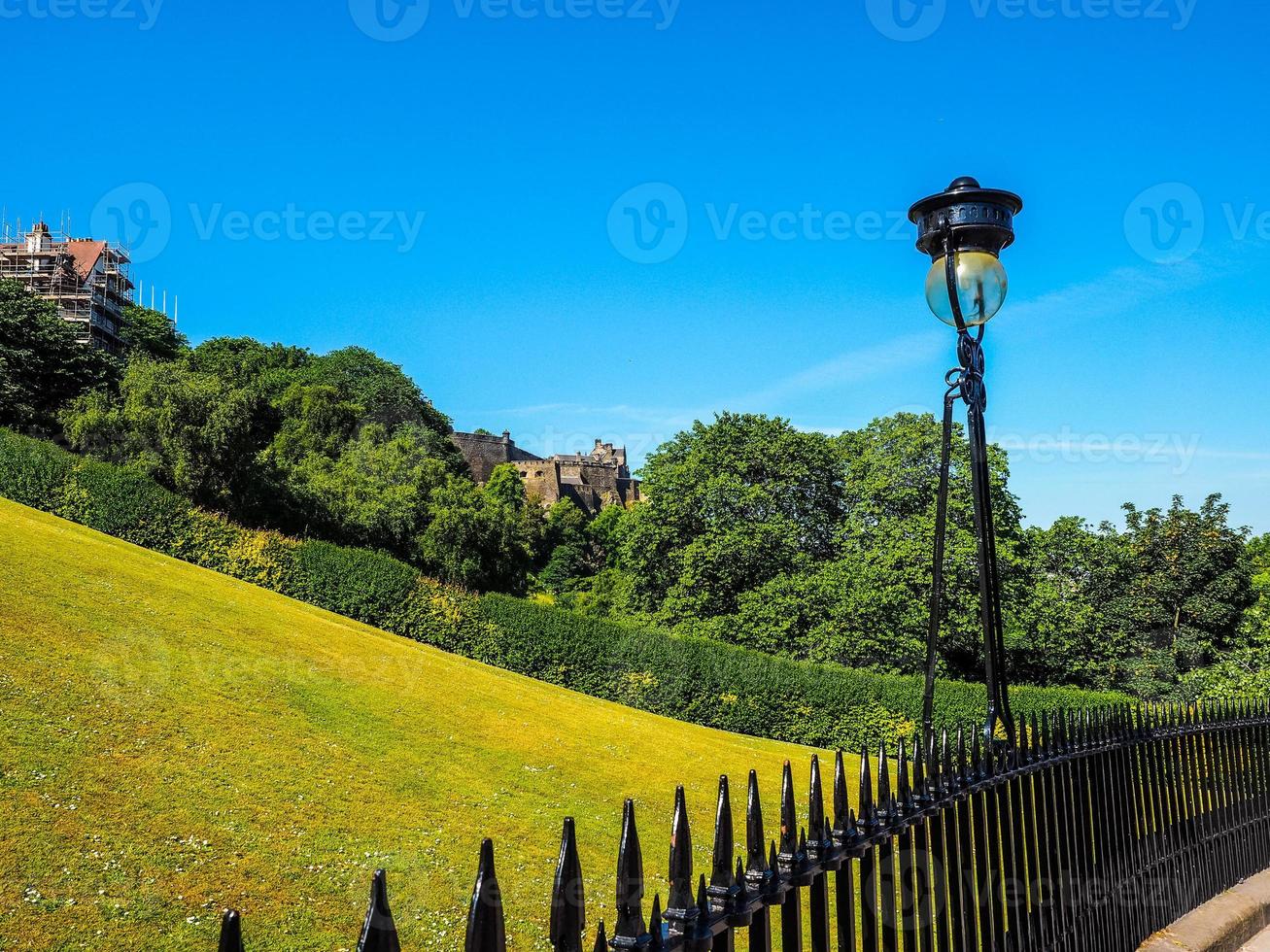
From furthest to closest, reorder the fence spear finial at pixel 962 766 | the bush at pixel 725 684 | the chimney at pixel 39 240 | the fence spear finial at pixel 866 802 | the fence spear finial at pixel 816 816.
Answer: the chimney at pixel 39 240 < the bush at pixel 725 684 < the fence spear finial at pixel 962 766 < the fence spear finial at pixel 866 802 < the fence spear finial at pixel 816 816

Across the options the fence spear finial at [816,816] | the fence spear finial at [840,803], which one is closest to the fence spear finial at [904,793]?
the fence spear finial at [840,803]

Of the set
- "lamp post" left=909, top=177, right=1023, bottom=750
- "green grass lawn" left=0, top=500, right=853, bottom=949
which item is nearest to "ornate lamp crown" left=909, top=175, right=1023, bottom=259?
"lamp post" left=909, top=177, right=1023, bottom=750

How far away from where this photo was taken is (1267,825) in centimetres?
772

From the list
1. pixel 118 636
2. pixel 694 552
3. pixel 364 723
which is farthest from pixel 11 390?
pixel 364 723

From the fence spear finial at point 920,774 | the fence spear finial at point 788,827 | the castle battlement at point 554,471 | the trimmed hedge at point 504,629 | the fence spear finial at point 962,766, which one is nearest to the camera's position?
the fence spear finial at point 788,827

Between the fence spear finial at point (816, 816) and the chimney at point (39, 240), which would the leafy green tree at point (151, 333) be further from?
the fence spear finial at point (816, 816)

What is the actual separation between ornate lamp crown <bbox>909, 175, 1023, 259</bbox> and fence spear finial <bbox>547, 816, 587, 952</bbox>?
348cm

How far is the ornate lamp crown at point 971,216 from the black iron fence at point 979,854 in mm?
2367

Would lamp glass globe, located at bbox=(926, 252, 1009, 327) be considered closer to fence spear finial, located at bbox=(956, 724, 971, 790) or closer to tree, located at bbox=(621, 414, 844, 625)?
fence spear finial, located at bbox=(956, 724, 971, 790)

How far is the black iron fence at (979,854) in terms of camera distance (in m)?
2.15

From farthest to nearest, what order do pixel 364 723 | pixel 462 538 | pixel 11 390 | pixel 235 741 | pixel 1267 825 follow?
1. pixel 462 538
2. pixel 11 390
3. pixel 364 723
4. pixel 235 741
5. pixel 1267 825

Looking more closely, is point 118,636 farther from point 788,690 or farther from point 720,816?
point 788,690

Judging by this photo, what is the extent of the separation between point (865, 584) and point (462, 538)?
1064 inches

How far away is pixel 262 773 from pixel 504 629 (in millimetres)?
17811
